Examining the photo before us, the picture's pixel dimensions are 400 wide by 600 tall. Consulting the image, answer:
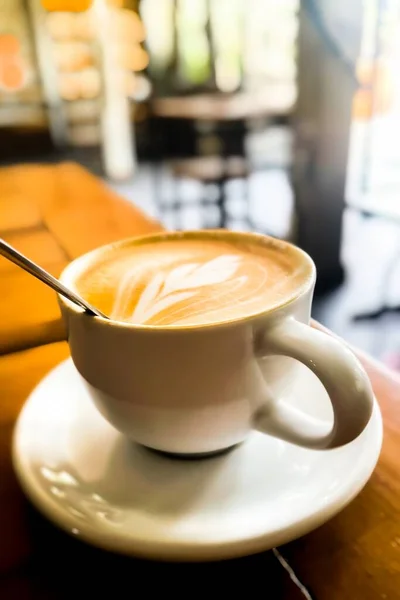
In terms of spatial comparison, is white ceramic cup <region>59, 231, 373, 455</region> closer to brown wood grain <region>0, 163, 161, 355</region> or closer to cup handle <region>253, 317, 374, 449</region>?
cup handle <region>253, 317, 374, 449</region>

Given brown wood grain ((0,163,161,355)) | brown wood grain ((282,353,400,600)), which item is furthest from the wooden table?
brown wood grain ((0,163,161,355))

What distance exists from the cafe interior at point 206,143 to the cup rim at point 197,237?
12 centimetres

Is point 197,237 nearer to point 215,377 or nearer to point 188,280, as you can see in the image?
Result: point 188,280

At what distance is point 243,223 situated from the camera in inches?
130

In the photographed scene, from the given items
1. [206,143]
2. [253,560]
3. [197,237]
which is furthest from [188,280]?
[206,143]

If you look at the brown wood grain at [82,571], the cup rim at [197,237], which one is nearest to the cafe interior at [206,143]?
the brown wood grain at [82,571]

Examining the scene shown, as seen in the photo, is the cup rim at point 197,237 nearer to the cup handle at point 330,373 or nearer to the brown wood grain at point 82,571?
the cup handle at point 330,373

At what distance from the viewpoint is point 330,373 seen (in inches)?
10.8

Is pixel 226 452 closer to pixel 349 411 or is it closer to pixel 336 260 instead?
pixel 349 411

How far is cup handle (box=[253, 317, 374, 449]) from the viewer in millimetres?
272

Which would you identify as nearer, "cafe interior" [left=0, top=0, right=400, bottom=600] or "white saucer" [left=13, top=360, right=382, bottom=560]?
"white saucer" [left=13, top=360, right=382, bottom=560]

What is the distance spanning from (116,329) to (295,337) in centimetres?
10

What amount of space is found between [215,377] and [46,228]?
1.97 feet

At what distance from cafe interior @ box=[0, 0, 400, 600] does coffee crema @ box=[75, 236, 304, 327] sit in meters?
A: 0.12
